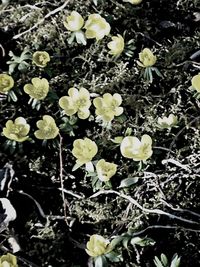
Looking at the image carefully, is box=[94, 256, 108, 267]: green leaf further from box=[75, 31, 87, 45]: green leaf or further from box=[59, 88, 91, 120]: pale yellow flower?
box=[75, 31, 87, 45]: green leaf

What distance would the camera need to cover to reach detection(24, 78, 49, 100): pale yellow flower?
7.93 ft

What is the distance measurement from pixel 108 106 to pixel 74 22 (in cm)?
42

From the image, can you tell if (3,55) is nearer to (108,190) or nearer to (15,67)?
(15,67)

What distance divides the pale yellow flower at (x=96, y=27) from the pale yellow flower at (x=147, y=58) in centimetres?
19

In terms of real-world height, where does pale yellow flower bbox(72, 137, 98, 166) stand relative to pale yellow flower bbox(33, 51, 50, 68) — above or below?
below

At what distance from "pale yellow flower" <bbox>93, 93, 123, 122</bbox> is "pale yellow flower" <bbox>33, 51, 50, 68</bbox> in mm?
290

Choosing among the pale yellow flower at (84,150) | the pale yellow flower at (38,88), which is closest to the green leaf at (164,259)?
the pale yellow flower at (84,150)

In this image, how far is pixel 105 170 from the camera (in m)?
2.22

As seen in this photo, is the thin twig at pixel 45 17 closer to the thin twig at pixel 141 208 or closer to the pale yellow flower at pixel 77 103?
the pale yellow flower at pixel 77 103

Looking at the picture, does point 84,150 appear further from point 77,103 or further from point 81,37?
point 81,37

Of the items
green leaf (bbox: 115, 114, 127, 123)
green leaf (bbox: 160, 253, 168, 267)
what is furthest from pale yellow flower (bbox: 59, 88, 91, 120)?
green leaf (bbox: 160, 253, 168, 267)

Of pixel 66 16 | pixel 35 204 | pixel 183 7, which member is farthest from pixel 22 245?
pixel 183 7

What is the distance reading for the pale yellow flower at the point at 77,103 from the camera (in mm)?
2381

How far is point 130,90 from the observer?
2.50 m
